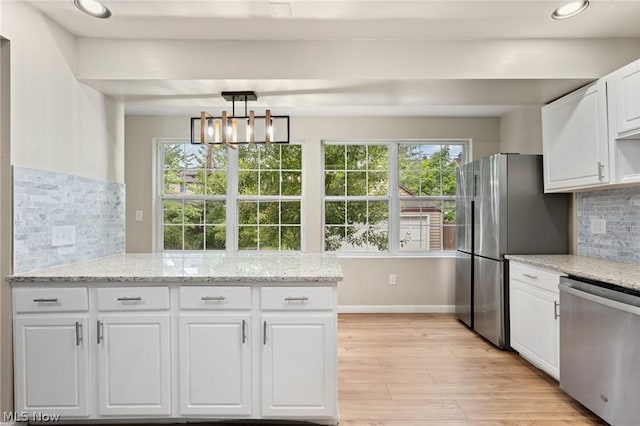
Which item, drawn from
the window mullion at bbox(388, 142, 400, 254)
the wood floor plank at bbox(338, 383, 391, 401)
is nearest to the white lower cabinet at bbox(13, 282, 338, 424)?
the wood floor plank at bbox(338, 383, 391, 401)

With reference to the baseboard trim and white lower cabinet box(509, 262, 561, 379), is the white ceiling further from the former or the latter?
the baseboard trim

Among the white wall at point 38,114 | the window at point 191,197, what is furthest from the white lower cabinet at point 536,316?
the white wall at point 38,114

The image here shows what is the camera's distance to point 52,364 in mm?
2055

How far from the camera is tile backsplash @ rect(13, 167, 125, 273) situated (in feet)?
6.99

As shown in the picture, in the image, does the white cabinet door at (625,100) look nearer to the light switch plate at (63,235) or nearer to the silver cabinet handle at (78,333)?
the silver cabinet handle at (78,333)

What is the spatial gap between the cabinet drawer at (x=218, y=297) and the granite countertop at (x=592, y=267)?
1950mm

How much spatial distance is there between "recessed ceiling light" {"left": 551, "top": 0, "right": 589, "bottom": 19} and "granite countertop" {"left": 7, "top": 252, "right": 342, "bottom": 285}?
1.99 metres

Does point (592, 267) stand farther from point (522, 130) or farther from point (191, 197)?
point (191, 197)

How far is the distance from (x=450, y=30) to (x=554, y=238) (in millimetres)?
2063

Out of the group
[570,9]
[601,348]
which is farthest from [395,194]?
[601,348]

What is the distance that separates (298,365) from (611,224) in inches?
102

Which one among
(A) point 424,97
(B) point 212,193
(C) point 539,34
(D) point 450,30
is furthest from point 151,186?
(C) point 539,34

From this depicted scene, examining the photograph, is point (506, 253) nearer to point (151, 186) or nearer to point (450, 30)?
point (450, 30)

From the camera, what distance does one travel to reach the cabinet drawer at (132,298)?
2068 millimetres
